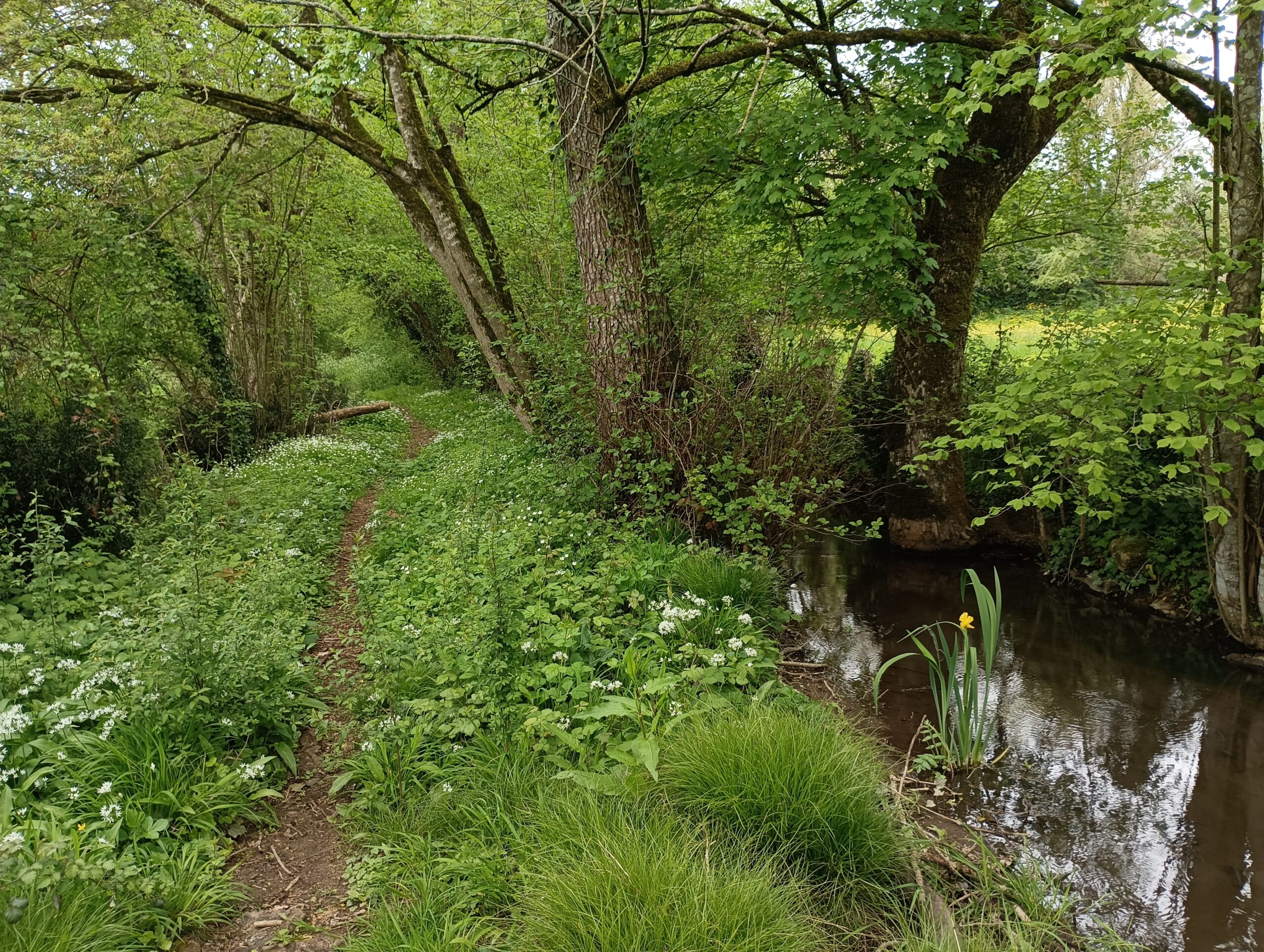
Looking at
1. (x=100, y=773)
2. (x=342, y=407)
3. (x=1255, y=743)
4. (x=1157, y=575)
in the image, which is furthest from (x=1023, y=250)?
(x=342, y=407)

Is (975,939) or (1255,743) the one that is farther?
(1255,743)

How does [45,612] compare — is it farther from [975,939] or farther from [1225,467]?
[1225,467]

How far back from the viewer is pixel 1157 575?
7.10 metres

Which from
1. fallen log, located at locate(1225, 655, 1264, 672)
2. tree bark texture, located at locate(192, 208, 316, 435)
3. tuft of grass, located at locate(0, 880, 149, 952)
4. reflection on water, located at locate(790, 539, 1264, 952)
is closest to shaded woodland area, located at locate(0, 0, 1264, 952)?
tuft of grass, located at locate(0, 880, 149, 952)

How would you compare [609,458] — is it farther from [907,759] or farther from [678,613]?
[907,759]

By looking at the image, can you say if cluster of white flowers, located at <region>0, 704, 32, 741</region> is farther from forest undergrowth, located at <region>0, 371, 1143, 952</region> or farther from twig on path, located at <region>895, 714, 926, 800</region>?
twig on path, located at <region>895, 714, 926, 800</region>

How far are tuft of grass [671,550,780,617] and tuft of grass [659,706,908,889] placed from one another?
7.01 ft

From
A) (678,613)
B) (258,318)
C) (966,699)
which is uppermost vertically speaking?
(258,318)

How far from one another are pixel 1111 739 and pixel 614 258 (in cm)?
578

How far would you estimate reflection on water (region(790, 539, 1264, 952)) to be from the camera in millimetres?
3529

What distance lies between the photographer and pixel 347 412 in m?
18.4

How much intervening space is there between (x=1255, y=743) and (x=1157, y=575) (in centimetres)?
266

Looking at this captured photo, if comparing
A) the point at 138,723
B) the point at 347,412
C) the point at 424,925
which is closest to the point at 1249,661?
the point at 424,925

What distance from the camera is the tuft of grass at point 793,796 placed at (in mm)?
2785
